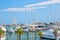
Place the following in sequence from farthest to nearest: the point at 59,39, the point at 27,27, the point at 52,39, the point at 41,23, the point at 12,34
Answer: the point at 41,23
the point at 27,27
the point at 12,34
the point at 52,39
the point at 59,39

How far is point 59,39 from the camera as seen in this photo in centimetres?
4222

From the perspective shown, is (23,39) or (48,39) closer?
(48,39)

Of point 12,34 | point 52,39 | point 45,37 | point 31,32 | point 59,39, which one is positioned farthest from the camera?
point 31,32

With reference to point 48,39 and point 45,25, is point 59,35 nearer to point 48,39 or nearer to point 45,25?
point 48,39

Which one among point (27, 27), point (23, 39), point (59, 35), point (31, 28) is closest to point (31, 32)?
point (31, 28)

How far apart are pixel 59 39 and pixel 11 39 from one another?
17.7 m

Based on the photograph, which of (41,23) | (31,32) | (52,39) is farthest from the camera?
(41,23)

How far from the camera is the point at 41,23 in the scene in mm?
88375

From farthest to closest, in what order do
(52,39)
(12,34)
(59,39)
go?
(12,34)
(52,39)
(59,39)

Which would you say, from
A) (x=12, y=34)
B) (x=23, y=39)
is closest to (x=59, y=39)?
(x=23, y=39)

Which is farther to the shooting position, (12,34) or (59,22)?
(59,22)

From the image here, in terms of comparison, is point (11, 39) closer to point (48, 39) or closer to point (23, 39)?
point (23, 39)

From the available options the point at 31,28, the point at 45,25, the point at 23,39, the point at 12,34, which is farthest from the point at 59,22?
the point at 23,39

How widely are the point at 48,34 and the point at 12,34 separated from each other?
1823 centimetres
